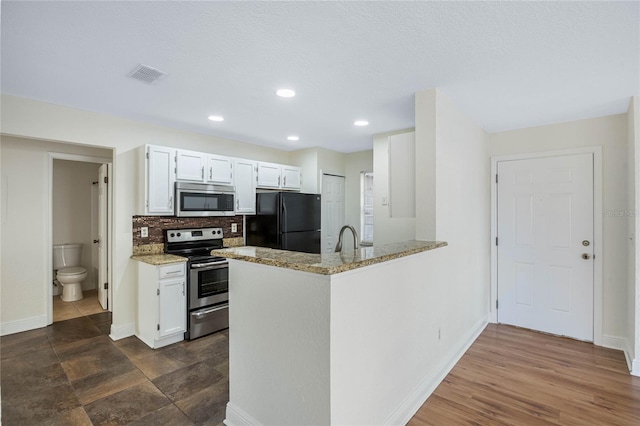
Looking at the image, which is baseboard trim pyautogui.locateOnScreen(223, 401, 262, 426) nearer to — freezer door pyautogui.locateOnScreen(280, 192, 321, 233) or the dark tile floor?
the dark tile floor

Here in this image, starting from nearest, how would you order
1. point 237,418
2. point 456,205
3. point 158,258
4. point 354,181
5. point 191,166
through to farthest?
point 237,418 < point 456,205 < point 158,258 < point 191,166 < point 354,181

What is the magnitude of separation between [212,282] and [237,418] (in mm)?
1845

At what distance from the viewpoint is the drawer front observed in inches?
127

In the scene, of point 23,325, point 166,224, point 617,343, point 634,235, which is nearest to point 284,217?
point 166,224

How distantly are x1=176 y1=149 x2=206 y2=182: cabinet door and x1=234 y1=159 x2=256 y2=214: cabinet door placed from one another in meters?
0.50

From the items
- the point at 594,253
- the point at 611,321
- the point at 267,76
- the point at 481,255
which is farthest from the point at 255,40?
the point at 611,321

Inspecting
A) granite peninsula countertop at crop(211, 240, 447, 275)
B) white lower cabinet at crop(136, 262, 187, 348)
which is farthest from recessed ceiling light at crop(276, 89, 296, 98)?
white lower cabinet at crop(136, 262, 187, 348)

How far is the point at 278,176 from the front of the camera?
4.87m

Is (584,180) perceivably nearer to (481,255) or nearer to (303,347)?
(481,255)

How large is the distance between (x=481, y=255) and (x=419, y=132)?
6.30 ft

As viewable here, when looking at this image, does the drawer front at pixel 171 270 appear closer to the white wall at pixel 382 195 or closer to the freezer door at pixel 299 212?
the freezer door at pixel 299 212

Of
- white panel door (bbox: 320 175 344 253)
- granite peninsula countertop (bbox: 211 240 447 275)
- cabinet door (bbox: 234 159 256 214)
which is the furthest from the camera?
white panel door (bbox: 320 175 344 253)

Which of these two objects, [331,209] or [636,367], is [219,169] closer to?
[331,209]

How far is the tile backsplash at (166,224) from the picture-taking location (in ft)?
12.0
